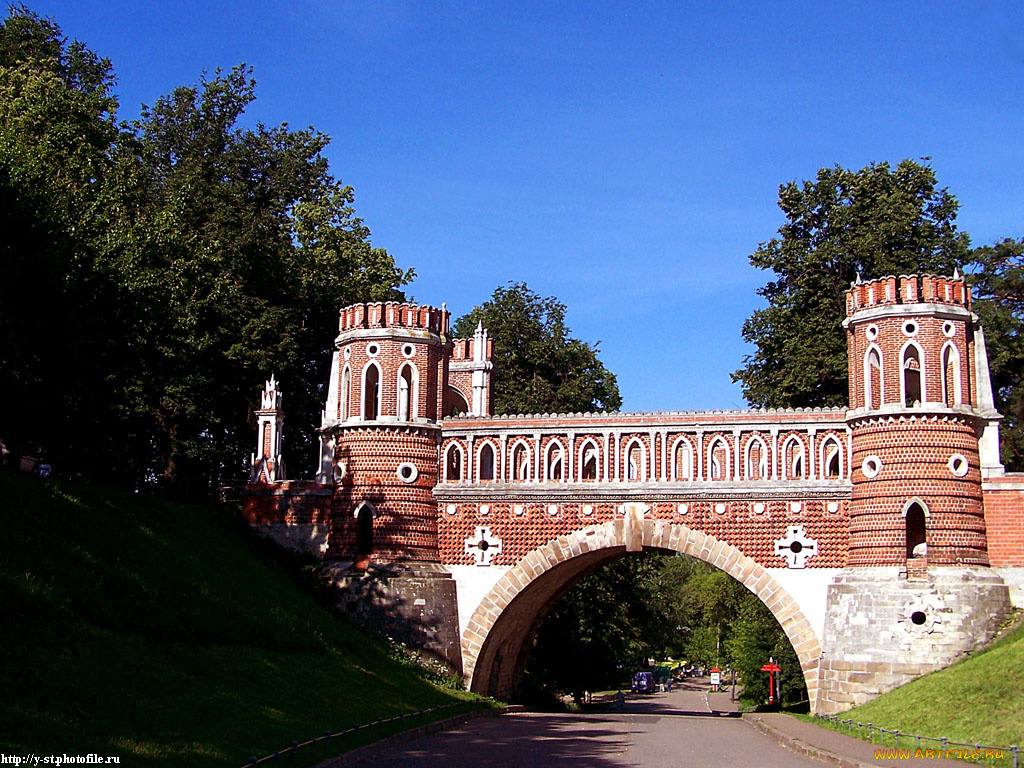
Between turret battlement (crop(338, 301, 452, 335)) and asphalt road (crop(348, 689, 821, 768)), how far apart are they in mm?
9340

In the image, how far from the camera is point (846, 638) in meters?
24.4

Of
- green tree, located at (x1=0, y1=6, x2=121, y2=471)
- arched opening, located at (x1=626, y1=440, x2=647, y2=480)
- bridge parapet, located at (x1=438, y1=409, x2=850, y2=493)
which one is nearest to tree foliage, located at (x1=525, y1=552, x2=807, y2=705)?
bridge parapet, located at (x1=438, y1=409, x2=850, y2=493)

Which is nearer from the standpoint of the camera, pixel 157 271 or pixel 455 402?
pixel 157 271

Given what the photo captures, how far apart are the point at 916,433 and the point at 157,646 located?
15616 mm

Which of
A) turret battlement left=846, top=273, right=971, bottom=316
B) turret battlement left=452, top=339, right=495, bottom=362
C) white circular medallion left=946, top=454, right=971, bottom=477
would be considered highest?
turret battlement left=452, top=339, right=495, bottom=362

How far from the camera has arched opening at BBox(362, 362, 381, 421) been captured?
28000 mm

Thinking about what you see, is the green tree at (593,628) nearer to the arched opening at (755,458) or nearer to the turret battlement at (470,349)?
the turret battlement at (470,349)

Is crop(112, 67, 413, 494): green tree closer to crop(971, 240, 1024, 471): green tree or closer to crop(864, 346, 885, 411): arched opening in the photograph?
crop(864, 346, 885, 411): arched opening

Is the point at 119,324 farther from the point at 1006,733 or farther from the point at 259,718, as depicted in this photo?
the point at 1006,733

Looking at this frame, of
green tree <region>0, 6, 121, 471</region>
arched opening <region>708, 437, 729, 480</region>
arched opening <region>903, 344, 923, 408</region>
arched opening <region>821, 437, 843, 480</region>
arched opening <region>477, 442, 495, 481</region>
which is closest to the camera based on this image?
green tree <region>0, 6, 121, 471</region>

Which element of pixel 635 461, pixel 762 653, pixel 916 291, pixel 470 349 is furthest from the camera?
pixel 762 653

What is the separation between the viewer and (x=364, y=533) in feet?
→ 92.8

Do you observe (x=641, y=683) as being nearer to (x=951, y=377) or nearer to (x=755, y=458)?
(x=755, y=458)

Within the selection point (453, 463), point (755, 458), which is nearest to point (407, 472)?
point (453, 463)
